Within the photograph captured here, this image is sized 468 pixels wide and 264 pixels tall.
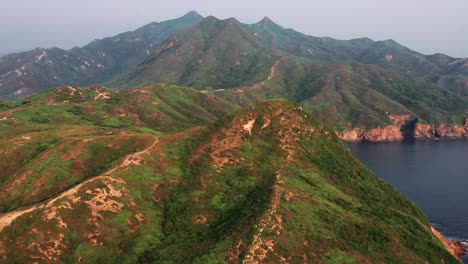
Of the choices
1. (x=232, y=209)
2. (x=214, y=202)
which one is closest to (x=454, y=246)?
(x=232, y=209)

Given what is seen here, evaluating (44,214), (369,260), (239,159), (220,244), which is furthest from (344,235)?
(44,214)

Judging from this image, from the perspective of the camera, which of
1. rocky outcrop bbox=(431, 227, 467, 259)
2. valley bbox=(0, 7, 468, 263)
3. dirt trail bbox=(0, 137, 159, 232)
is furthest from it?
rocky outcrop bbox=(431, 227, 467, 259)

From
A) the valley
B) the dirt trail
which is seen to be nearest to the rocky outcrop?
the valley

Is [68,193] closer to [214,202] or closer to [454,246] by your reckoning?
[214,202]

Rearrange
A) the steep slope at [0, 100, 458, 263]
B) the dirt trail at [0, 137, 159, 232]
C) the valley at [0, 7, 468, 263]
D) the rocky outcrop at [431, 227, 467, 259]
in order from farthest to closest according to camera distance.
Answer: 1. the rocky outcrop at [431, 227, 467, 259]
2. the dirt trail at [0, 137, 159, 232]
3. the valley at [0, 7, 468, 263]
4. the steep slope at [0, 100, 458, 263]

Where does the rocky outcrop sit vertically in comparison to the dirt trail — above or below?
below

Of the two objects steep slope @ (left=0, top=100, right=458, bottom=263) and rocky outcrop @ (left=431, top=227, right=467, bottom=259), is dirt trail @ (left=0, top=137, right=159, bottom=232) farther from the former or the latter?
rocky outcrop @ (left=431, top=227, right=467, bottom=259)

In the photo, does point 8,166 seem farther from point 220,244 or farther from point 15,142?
point 220,244

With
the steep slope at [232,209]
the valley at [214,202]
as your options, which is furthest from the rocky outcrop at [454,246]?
the steep slope at [232,209]
